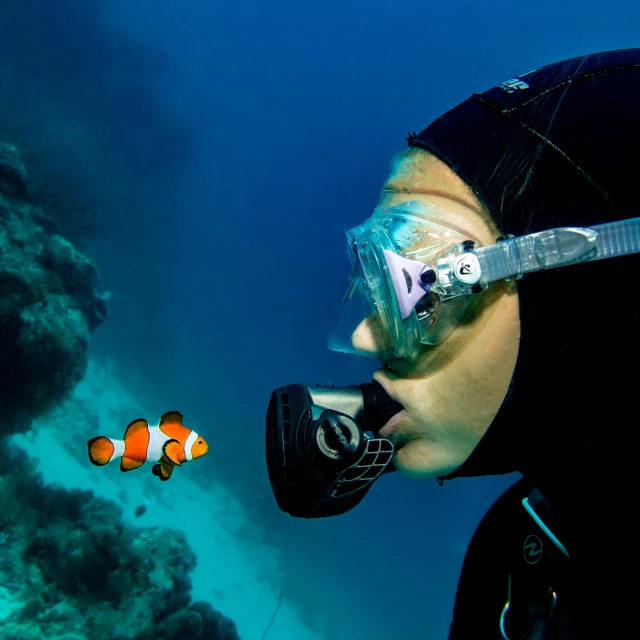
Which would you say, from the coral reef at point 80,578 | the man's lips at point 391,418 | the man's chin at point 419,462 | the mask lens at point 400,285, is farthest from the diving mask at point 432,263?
the coral reef at point 80,578

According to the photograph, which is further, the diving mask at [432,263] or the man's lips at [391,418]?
the man's lips at [391,418]

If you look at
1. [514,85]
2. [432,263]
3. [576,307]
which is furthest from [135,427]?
[514,85]

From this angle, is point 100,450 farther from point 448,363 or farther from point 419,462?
point 448,363

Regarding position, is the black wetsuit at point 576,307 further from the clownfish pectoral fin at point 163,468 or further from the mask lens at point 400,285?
the clownfish pectoral fin at point 163,468

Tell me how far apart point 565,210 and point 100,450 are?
2276mm

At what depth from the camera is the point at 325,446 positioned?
1538 mm

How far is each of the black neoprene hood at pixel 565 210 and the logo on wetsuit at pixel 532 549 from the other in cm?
68

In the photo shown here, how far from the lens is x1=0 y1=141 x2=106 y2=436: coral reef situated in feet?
27.3

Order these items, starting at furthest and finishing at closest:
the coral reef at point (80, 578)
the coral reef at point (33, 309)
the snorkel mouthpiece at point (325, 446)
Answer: the coral reef at point (33, 309), the coral reef at point (80, 578), the snorkel mouthpiece at point (325, 446)

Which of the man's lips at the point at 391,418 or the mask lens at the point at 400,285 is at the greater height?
the mask lens at the point at 400,285

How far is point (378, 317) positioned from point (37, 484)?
10571mm

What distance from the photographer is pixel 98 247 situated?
2689cm

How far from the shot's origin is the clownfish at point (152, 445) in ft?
6.89

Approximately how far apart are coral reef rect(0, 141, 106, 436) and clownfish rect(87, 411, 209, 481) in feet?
25.2
